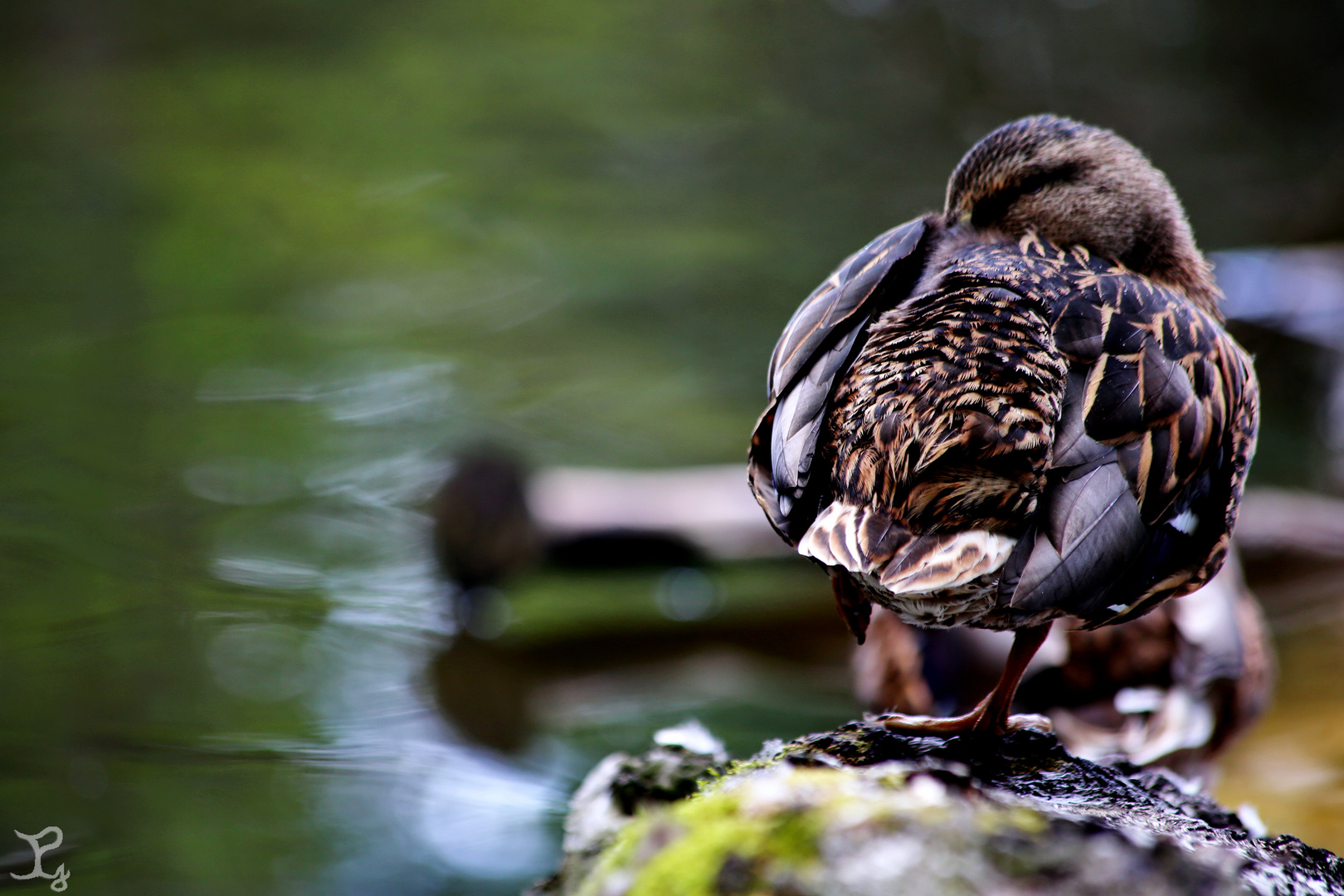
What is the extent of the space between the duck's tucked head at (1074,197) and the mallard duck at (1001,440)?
0.17m

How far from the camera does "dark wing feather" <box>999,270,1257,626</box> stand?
8.21ft

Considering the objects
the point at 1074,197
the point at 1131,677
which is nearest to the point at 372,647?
the point at 1131,677

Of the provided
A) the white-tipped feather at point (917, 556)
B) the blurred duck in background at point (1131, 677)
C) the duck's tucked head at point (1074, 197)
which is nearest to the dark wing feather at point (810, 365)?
the white-tipped feather at point (917, 556)

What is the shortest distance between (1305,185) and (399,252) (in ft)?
34.5

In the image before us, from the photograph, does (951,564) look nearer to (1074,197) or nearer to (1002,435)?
(1002,435)

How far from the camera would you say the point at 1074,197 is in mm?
3381

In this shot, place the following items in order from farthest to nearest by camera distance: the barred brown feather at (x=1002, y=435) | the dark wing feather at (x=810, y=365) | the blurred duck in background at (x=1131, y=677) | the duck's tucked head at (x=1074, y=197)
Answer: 1. the blurred duck in background at (x=1131, y=677)
2. the duck's tucked head at (x=1074, y=197)
3. the dark wing feather at (x=810, y=365)
4. the barred brown feather at (x=1002, y=435)

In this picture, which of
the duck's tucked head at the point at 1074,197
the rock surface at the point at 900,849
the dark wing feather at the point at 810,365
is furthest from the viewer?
the duck's tucked head at the point at 1074,197

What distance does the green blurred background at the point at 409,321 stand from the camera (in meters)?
5.55

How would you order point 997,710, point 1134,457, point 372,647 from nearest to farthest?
1. point 1134,457
2. point 997,710
3. point 372,647

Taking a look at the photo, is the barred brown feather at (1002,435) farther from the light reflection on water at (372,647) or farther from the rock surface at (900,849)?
the light reflection on water at (372,647)

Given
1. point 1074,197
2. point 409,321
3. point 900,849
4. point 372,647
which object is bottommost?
point 372,647

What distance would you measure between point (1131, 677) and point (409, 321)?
322 inches

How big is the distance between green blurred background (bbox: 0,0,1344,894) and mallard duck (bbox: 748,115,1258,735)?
9.39ft
